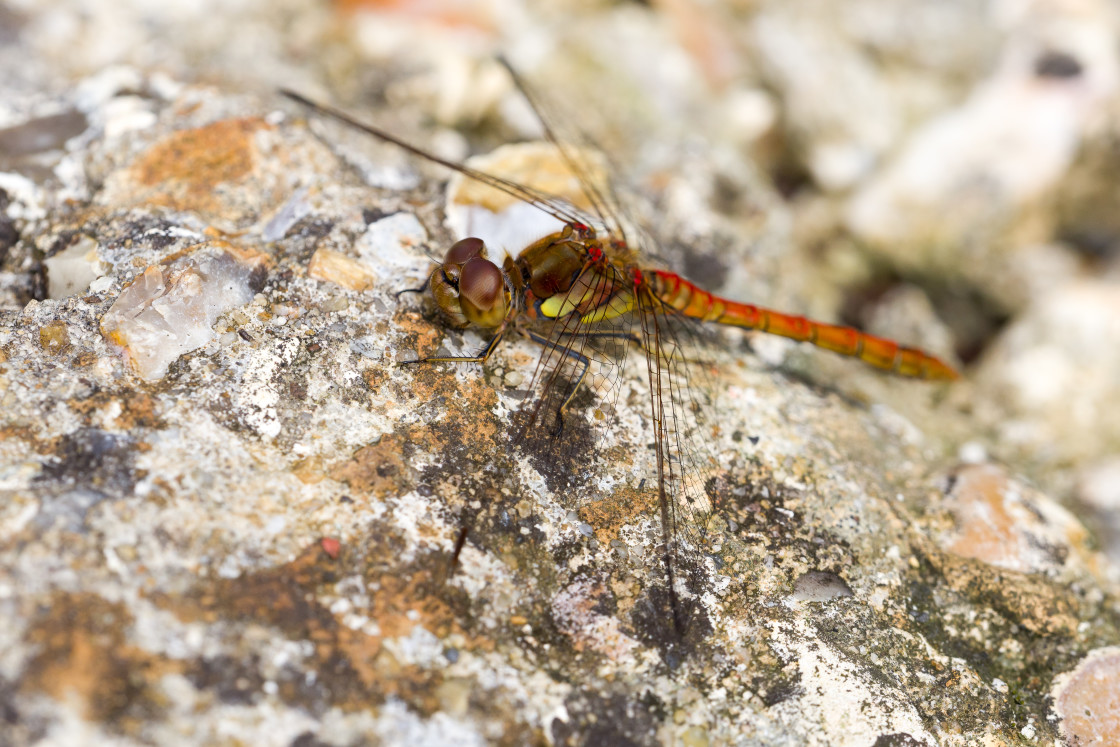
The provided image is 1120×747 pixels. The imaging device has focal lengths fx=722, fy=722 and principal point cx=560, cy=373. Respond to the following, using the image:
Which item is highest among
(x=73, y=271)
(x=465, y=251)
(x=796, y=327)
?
(x=796, y=327)

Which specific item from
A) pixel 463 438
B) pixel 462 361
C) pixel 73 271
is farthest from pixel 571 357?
pixel 73 271

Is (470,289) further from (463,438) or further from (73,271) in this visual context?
(73,271)

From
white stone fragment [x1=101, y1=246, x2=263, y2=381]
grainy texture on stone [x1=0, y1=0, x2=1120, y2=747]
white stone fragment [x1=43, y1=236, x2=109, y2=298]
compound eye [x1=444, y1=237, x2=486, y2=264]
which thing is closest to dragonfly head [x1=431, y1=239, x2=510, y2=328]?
compound eye [x1=444, y1=237, x2=486, y2=264]

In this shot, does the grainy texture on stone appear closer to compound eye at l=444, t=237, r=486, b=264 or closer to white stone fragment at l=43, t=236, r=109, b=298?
white stone fragment at l=43, t=236, r=109, b=298

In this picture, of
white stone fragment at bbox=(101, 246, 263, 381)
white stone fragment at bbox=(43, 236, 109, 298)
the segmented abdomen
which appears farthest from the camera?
the segmented abdomen

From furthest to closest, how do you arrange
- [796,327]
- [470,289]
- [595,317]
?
[796,327] → [595,317] → [470,289]

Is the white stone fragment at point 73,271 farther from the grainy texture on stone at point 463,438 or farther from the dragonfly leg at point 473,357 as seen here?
the dragonfly leg at point 473,357

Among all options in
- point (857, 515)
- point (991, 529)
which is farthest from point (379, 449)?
point (991, 529)

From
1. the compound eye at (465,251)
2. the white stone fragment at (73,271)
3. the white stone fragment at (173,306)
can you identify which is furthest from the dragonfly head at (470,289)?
the white stone fragment at (73,271)
